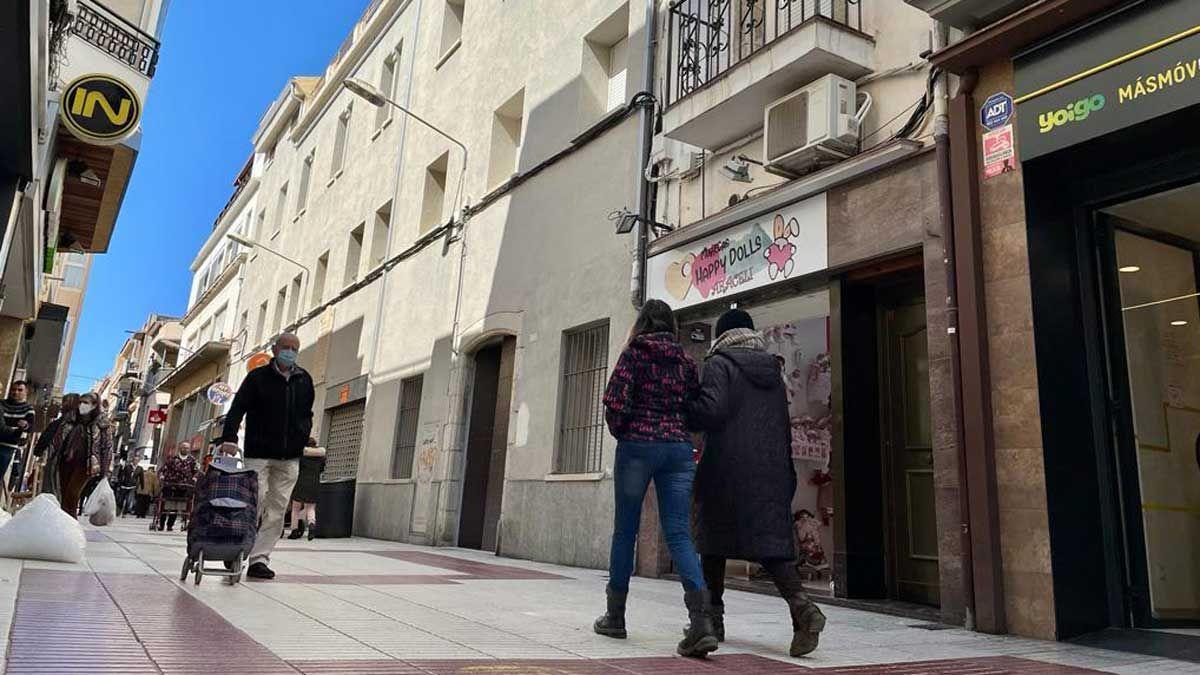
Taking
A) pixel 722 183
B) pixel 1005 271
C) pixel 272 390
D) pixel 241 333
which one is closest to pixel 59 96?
pixel 272 390

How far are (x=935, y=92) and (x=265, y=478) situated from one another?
5.67 metres

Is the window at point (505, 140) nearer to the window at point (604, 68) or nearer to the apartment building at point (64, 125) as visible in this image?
the window at point (604, 68)

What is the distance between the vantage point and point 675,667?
11.8 feet

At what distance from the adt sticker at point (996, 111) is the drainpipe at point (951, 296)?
0.27 m

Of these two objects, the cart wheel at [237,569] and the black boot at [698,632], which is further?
the cart wheel at [237,569]

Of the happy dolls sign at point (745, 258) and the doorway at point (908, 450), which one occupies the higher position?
the happy dolls sign at point (745, 258)

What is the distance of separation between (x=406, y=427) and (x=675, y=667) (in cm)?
1201

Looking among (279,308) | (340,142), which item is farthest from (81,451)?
(279,308)

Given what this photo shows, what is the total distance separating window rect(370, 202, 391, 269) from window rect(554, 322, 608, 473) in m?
8.65

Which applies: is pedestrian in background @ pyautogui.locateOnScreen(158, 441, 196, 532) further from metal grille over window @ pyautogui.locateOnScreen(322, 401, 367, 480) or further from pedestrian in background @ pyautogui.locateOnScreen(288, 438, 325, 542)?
metal grille over window @ pyautogui.locateOnScreen(322, 401, 367, 480)

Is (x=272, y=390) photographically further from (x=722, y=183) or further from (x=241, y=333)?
(x=241, y=333)

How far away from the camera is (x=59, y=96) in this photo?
362 inches

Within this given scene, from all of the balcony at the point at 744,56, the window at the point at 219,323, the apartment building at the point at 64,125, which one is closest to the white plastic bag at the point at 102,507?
the apartment building at the point at 64,125

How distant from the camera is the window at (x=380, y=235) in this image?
18156 mm
